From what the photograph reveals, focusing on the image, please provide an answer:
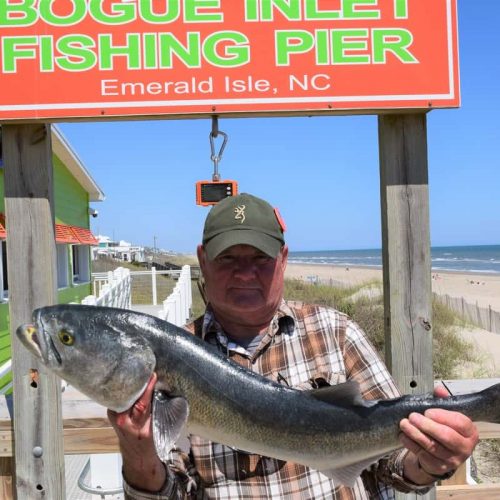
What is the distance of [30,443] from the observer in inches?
121

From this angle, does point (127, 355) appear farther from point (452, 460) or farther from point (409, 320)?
point (409, 320)

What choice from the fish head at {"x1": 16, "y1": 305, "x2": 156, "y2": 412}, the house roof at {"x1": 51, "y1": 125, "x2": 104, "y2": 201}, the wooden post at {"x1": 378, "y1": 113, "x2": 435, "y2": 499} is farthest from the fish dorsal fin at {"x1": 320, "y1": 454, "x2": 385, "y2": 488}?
the house roof at {"x1": 51, "y1": 125, "x2": 104, "y2": 201}

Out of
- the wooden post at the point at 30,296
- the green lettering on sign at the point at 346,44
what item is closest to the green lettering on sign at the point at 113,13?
the wooden post at the point at 30,296

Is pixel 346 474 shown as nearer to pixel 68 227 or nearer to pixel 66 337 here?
pixel 66 337

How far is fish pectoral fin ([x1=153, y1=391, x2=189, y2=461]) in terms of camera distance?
2039 millimetres

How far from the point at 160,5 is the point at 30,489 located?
2.61 meters

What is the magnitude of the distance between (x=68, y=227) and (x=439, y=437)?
15.1 meters

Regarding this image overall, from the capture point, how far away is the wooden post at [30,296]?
3.07 metres

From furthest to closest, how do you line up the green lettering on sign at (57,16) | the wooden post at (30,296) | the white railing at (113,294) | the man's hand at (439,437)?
the white railing at (113,294), the wooden post at (30,296), the green lettering on sign at (57,16), the man's hand at (439,437)

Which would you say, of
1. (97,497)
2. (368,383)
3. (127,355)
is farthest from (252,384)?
(97,497)

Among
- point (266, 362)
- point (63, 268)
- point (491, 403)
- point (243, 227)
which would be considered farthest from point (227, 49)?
point (63, 268)

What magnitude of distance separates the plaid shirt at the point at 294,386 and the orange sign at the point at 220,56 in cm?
111

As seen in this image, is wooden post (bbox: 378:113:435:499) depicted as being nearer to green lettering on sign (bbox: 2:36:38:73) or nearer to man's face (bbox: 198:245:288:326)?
man's face (bbox: 198:245:288:326)

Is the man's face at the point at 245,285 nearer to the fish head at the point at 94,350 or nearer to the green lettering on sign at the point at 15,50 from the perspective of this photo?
the fish head at the point at 94,350
